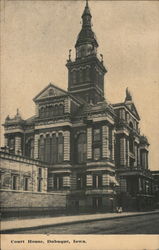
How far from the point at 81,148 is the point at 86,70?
1639 cm

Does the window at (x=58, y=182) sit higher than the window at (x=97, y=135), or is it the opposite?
the window at (x=97, y=135)

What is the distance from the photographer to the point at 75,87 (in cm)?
6200

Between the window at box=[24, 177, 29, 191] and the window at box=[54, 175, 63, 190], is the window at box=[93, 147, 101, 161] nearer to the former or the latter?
the window at box=[54, 175, 63, 190]

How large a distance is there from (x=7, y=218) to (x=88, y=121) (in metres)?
23.7

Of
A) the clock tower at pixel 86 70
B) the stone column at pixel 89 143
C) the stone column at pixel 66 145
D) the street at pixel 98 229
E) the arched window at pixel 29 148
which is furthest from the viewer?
the clock tower at pixel 86 70

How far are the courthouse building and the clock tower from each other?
303 centimetres

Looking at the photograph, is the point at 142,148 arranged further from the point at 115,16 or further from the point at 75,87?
the point at 115,16

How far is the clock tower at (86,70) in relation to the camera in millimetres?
60656

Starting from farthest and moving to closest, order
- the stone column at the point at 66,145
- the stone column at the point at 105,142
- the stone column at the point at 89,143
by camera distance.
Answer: the stone column at the point at 66,145
the stone column at the point at 89,143
the stone column at the point at 105,142

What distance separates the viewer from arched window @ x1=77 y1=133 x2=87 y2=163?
50.6 meters

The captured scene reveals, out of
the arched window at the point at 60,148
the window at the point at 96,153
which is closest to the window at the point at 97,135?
the window at the point at 96,153

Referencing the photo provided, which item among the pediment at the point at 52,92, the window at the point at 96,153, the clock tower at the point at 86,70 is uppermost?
the clock tower at the point at 86,70

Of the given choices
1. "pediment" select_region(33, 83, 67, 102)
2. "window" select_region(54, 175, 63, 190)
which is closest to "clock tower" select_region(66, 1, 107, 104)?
"pediment" select_region(33, 83, 67, 102)

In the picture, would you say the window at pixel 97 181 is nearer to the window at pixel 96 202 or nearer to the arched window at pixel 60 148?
the window at pixel 96 202
